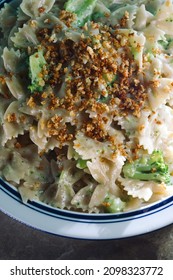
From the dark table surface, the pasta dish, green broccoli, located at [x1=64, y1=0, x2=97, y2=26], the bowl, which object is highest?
green broccoli, located at [x1=64, y1=0, x2=97, y2=26]

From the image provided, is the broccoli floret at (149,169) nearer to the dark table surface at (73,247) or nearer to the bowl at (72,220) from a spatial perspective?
the bowl at (72,220)

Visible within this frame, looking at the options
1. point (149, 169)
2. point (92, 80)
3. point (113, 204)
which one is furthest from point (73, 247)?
point (92, 80)

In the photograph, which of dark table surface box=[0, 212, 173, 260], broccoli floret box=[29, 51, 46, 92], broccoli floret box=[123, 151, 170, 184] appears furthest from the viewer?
dark table surface box=[0, 212, 173, 260]

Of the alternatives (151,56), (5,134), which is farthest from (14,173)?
(151,56)

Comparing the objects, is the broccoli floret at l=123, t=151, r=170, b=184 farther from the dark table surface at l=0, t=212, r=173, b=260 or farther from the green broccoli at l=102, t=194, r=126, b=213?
the dark table surface at l=0, t=212, r=173, b=260

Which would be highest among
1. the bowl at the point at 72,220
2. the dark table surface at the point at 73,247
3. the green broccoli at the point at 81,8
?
the green broccoli at the point at 81,8

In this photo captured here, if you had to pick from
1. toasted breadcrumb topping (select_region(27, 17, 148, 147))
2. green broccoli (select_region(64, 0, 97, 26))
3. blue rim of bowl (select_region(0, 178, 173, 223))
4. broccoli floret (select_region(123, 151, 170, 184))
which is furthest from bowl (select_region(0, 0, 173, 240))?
green broccoli (select_region(64, 0, 97, 26))

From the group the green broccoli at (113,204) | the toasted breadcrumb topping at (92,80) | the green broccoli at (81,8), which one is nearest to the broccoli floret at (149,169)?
the green broccoli at (113,204)

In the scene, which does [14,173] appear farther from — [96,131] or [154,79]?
[154,79]
